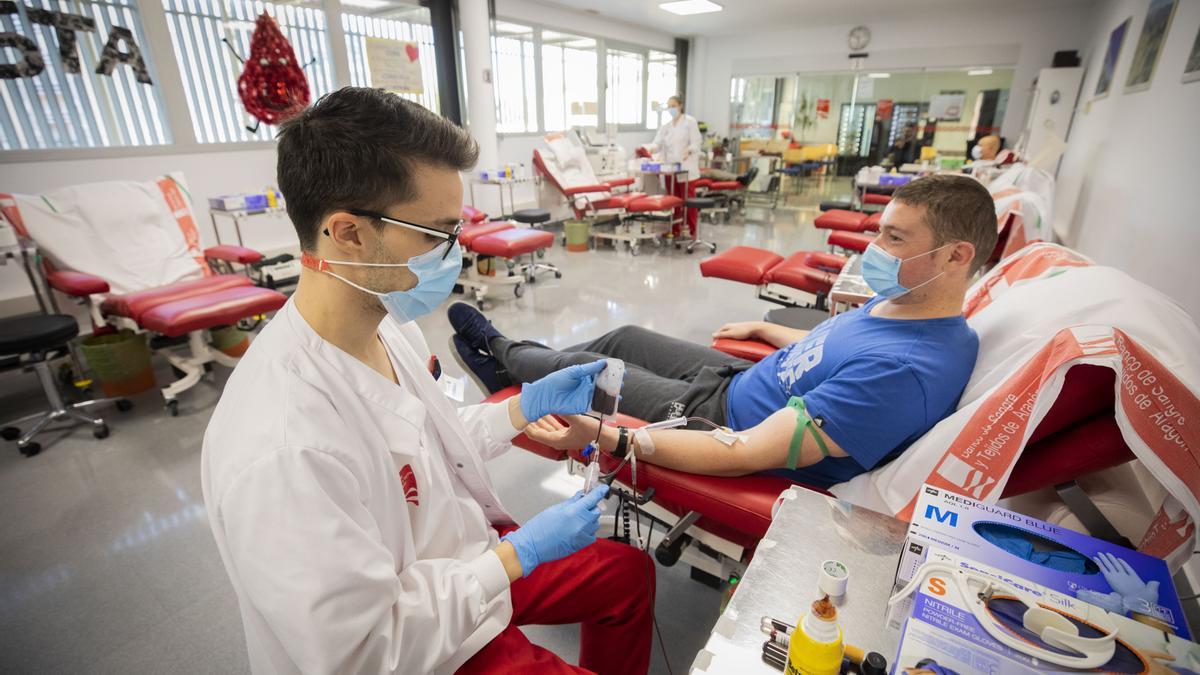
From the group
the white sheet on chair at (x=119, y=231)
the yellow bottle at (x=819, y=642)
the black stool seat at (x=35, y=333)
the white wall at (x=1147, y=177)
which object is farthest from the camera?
the white sheet on chair at (x=119, y=231)

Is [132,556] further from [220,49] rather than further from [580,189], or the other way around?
[580,189]

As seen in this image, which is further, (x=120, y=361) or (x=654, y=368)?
(x=120, y=361)

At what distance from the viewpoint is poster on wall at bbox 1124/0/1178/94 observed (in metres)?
2.63

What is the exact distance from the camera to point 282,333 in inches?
34.2

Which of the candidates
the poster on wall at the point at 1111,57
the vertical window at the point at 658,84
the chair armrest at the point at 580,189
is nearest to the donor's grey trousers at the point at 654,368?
the chair armrest at the point at 580,189

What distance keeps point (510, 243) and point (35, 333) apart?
2.60m

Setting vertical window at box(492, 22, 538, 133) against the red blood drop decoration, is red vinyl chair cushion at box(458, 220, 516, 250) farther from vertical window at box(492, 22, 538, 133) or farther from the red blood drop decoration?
vertical window at box(492, 22, 538, 133)

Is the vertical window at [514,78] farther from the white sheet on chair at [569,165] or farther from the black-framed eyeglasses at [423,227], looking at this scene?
the black-framed eyeglasses at [423,227]

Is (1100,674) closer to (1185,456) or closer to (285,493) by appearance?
(1185,456)

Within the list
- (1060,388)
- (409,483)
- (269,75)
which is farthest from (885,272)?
(269,75)

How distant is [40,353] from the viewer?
2391mm

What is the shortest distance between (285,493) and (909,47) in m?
10.0

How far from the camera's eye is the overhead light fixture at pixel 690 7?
6.70 metres

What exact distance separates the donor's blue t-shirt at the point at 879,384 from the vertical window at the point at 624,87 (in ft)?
26.7
